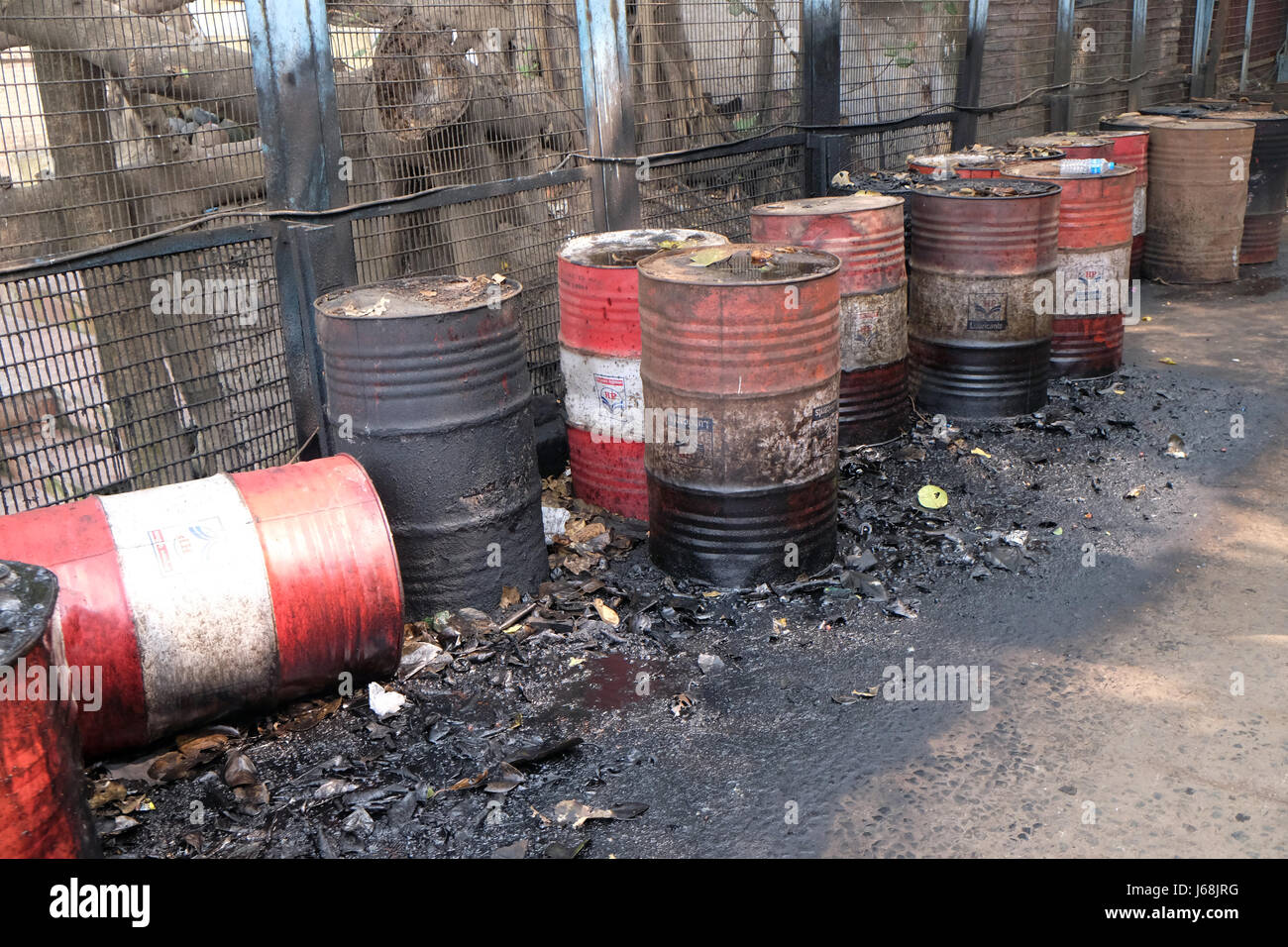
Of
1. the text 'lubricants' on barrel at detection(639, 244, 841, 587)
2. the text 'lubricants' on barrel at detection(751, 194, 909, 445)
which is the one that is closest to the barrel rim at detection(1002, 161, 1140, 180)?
the text 'lubricants' on barrel at detection(751, 194, 909, 445)

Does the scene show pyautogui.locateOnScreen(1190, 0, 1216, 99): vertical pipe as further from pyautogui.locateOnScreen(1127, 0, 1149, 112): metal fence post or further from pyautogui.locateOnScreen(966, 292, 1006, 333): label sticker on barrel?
pyautogui.locateOnScreen(966, 292, 1006, 333): label sticker on barrel

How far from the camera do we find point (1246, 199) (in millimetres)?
9133

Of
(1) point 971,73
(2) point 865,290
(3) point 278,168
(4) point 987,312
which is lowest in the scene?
(4) point 987,312

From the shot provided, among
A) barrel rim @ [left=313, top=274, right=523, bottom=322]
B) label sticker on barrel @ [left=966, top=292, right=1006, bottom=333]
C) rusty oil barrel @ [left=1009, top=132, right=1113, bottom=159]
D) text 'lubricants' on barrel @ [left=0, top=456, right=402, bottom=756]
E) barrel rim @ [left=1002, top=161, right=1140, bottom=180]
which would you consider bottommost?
text 'lubricants' on barrel @ [left=0, top=456, right=402, bottom=756]

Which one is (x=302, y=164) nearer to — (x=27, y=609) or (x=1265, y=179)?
(x=27, y=609)

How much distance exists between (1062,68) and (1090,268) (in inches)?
181

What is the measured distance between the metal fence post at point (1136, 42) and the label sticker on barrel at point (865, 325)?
790cm

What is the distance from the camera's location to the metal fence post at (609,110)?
5.91 metres

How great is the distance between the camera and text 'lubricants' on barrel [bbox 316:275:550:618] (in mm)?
4047

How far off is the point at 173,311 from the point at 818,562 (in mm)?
2943

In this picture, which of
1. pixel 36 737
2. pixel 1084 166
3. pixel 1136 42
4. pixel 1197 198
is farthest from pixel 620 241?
pixel 1136 42

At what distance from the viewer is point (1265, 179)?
9.38 m

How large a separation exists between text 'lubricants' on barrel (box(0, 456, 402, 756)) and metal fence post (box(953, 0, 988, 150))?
6996 mm

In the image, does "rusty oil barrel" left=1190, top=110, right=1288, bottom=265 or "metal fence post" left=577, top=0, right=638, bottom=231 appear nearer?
"metal fence post" left=577, top=0, right=638, bottom=231
